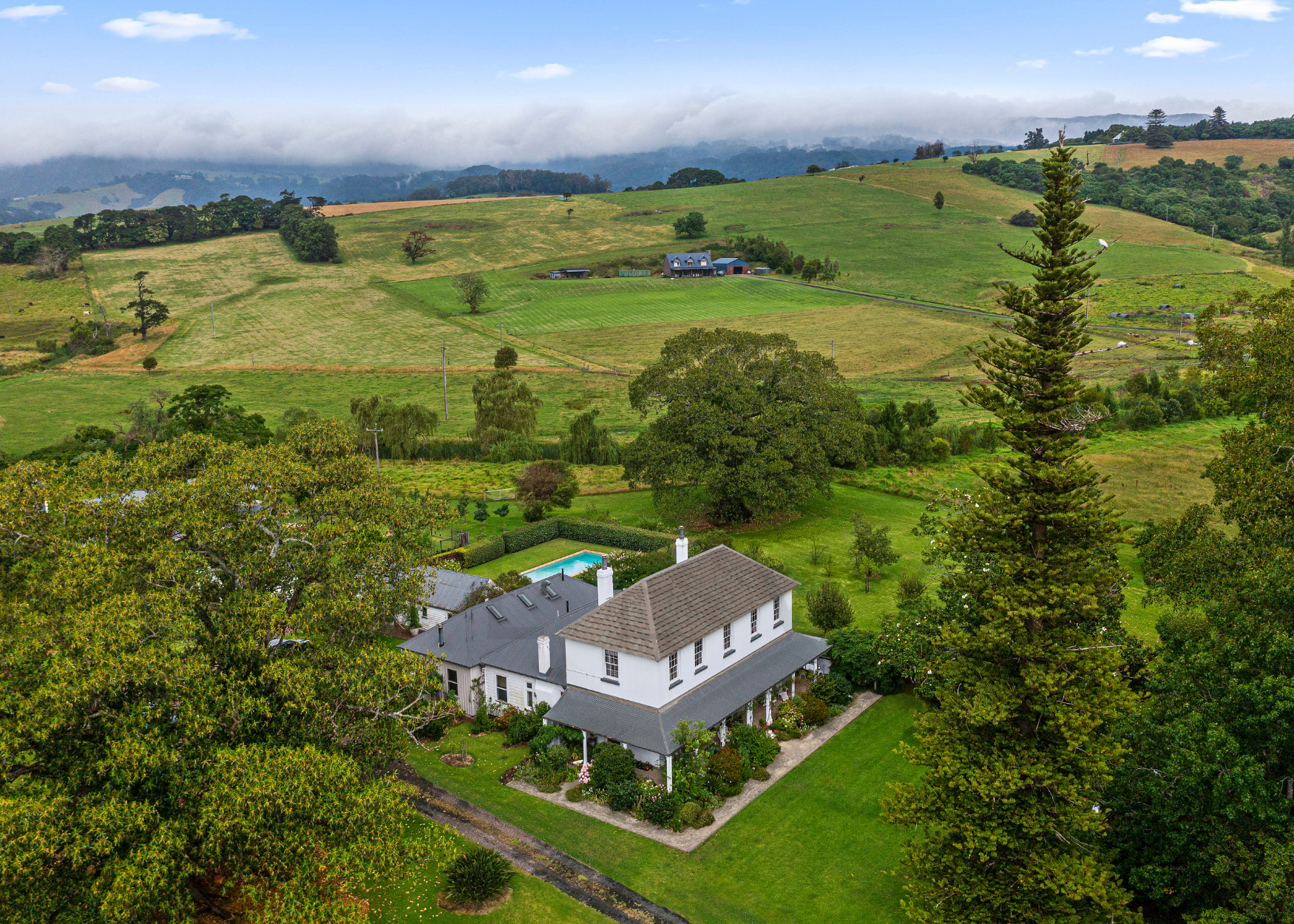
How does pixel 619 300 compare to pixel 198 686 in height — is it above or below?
above

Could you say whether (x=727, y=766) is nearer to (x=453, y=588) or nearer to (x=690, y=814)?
(x=690, y=814)

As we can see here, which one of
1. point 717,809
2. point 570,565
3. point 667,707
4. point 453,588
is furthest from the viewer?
point 570,565

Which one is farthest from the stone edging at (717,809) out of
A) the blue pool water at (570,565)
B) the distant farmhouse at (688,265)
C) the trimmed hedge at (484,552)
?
the distant farmhouse at (688,265)

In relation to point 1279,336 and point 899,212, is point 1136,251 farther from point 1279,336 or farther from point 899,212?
point 1279,336

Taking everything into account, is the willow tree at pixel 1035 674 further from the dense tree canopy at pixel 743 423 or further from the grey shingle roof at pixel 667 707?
the dense tree canopy at pixel 743 423

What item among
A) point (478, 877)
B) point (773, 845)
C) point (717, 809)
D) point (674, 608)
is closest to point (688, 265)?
point (674, 608)

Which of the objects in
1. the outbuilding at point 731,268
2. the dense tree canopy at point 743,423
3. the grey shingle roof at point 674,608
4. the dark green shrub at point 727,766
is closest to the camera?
the dark green shrub at point 727,766
